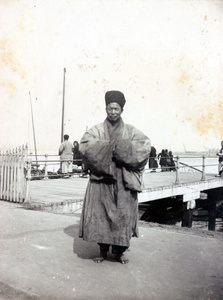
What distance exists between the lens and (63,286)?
2.75 m

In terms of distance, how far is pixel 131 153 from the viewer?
3232mm

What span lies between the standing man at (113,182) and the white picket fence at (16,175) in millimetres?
4011

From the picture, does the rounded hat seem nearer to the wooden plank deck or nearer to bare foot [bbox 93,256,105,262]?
bare foot [bbox 93,256,105,262]

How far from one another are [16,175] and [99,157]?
451 centimetres

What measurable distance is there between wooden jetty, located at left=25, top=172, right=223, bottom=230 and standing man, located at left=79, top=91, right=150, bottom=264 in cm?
362

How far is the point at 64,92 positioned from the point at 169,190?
12637 mm

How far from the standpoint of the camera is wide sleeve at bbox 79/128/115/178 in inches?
126

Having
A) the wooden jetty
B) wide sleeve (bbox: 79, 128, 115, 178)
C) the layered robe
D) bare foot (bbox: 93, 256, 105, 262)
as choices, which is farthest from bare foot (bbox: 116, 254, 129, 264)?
the wooden jetty

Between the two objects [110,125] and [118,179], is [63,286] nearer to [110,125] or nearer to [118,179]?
[118,179]

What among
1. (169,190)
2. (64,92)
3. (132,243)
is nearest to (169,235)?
(132,243)

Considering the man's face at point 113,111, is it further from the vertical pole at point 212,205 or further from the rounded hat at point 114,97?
the vertical pole at point 212,205

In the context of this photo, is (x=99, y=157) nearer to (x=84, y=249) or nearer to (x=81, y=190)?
(x=84, y=249)

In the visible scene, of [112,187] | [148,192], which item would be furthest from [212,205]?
[112,187]

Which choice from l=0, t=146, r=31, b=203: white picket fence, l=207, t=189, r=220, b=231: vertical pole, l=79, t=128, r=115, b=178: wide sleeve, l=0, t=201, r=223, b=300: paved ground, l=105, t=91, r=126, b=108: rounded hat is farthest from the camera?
l=207, t=189, r=220, b=231: vertical pole
